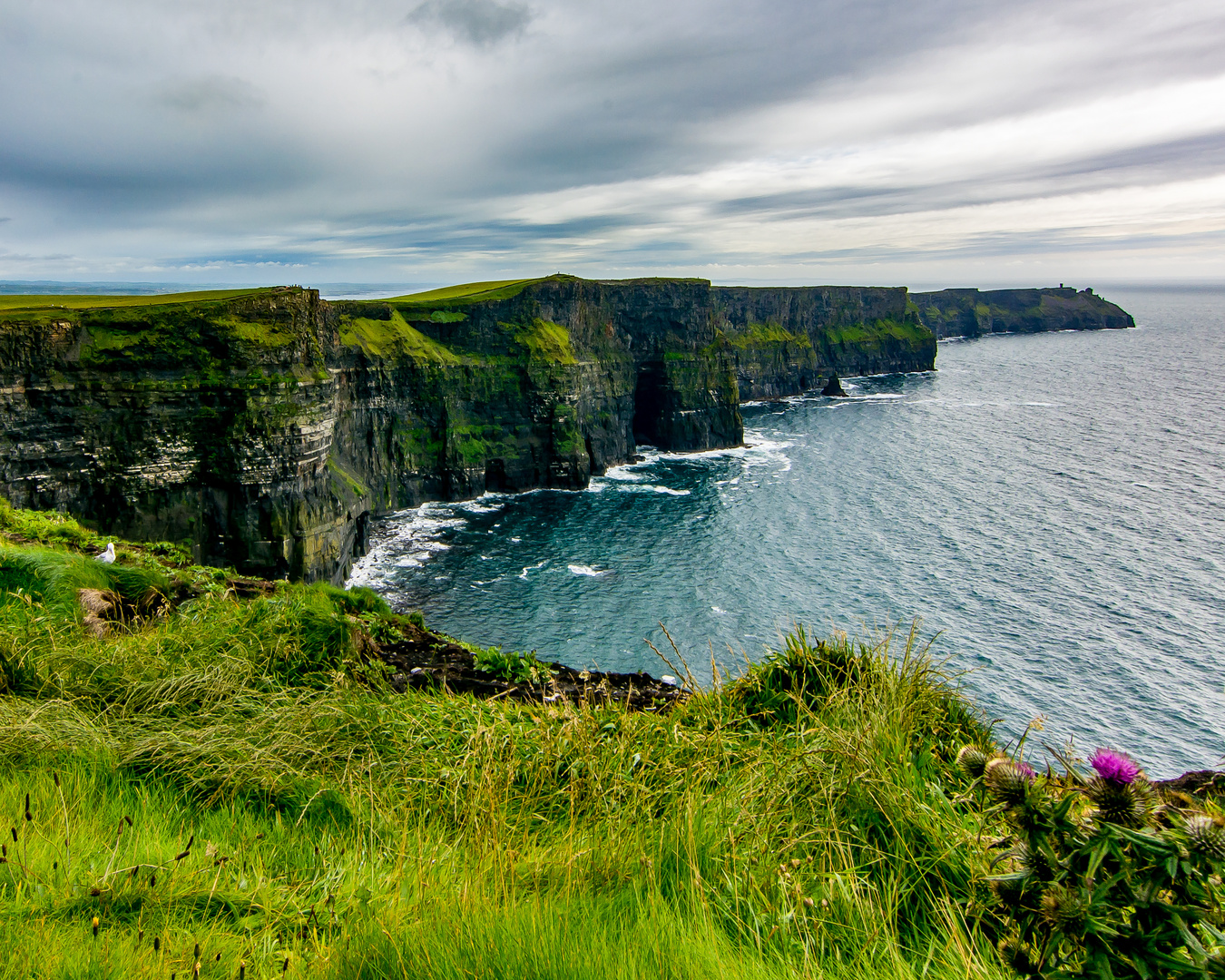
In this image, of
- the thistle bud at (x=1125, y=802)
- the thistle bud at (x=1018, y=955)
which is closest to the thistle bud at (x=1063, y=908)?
the thistle bud at (x=1018, y=955)

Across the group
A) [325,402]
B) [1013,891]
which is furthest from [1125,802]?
[325,402]

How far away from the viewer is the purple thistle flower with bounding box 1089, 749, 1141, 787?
99.3 inches

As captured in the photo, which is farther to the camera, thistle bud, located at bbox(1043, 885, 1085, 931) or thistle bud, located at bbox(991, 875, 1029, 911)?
thistle bud, located at bbox(991, 875, 1029, 911)

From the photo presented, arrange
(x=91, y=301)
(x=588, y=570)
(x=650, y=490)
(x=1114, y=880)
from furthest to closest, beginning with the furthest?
(x=650, y=490), (x=588, y=570), (x=91, y=301), (x=1114, y=880)

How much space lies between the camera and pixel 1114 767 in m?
2.60

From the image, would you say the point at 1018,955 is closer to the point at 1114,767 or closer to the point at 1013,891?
the point at 1013,891

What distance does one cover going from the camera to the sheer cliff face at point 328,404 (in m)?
35.0

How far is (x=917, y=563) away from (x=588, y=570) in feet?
76.1

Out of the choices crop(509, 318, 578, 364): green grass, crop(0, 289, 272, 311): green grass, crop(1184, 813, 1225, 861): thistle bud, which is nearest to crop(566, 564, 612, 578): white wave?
crop(0, 289, 272, 311): green grass

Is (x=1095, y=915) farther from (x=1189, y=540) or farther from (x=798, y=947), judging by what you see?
(x=1189, y=540)

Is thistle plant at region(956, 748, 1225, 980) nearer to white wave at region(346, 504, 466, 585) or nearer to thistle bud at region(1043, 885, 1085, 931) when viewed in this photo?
thistle bud at region(1043, 885, 1085, 931)

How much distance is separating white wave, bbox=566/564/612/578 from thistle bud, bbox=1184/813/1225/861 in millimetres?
45677

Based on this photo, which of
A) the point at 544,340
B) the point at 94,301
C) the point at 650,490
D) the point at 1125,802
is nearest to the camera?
the point at 1125,802

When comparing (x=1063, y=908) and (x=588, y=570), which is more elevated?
(x=1063, y=908)
